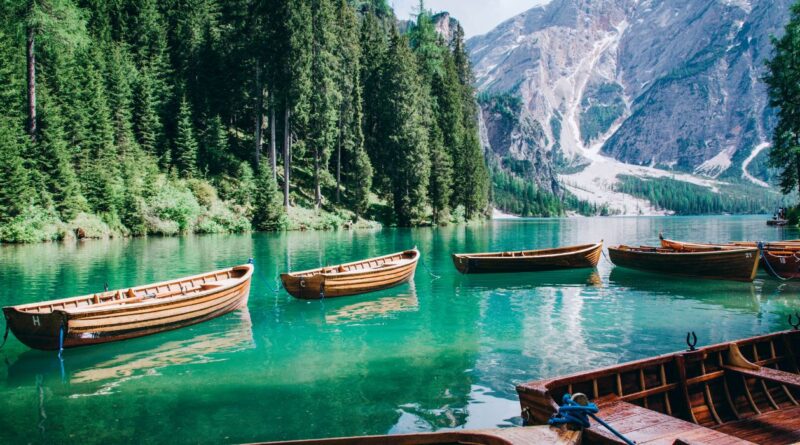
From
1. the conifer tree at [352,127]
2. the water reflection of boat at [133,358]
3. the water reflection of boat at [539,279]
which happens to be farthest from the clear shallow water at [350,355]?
the conifer tree at [352,127]

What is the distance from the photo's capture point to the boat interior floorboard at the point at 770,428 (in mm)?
7211

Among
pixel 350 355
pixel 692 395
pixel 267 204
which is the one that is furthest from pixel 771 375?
pixel 267 204

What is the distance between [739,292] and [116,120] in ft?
187

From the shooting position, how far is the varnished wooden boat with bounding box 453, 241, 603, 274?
1122 inches

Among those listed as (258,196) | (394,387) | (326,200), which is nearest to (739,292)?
(394,387)

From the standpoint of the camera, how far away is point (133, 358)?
1322cm

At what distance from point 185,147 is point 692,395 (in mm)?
59199

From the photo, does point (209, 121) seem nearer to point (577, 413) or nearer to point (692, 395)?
point (692, 395)

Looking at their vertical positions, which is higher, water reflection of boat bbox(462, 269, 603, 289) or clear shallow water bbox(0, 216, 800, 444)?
water reflection of boat bbox(462, 269, 603, 289)

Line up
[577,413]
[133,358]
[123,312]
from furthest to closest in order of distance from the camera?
[123,312]
[133,358]
[577,413]

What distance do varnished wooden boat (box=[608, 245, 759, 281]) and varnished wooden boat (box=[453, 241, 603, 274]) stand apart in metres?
2.13

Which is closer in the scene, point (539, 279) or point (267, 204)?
point (539, 279)

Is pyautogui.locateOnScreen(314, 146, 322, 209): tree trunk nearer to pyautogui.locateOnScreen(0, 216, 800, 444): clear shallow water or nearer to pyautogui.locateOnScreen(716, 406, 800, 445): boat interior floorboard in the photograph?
pyautogui.locateOnScreen(0, 216, 800, 444): clear shallow water

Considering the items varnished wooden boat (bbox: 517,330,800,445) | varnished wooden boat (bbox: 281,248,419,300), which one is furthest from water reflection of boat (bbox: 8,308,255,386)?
varnished wooden boat (bbox: 517,330,800,445)
